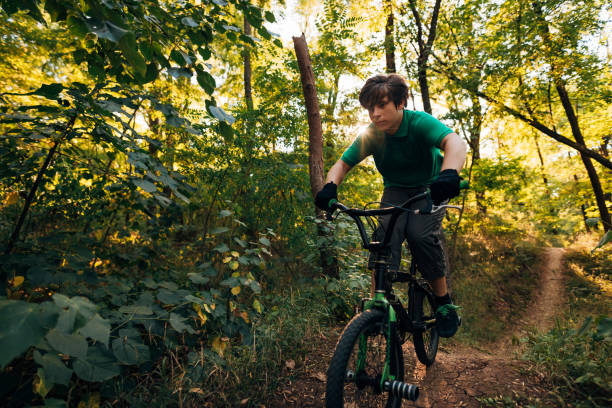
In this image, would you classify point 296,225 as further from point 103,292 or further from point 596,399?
point 596,399

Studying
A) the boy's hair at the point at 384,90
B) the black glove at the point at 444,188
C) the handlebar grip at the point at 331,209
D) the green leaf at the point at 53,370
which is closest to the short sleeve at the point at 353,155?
the boy's hair at the point at 384,90

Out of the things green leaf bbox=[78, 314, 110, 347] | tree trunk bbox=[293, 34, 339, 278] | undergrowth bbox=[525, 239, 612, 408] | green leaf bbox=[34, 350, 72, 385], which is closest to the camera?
green leaf bbox=[78, 314, 110, 347]

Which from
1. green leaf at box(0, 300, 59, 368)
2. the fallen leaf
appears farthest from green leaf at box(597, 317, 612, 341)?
green leaf at box(0, 300, 59, 368)

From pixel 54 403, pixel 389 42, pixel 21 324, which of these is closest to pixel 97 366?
pixel 54 403

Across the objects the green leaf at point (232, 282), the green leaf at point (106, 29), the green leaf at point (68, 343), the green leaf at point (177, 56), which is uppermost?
the green leaf at point (177, 56)

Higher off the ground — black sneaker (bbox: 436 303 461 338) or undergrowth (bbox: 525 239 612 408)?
black sneaker (bbox: 436 303 461 338)

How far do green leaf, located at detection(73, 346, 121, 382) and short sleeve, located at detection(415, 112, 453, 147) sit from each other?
246cm

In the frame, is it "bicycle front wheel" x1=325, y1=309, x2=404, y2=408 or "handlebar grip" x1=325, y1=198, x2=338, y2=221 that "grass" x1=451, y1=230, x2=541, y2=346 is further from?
"handlebar grip" x1=325, y1=198, x2=338, y2=221

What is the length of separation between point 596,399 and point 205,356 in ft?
9.22

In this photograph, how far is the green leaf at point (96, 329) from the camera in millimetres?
977

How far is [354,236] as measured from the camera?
3988 millimetres

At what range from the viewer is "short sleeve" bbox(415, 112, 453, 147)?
6.97 feet

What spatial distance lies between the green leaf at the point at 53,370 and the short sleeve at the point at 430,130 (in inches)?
96.4

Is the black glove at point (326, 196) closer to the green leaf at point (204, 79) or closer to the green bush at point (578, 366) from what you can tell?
the green leaf at point (204, 79)
